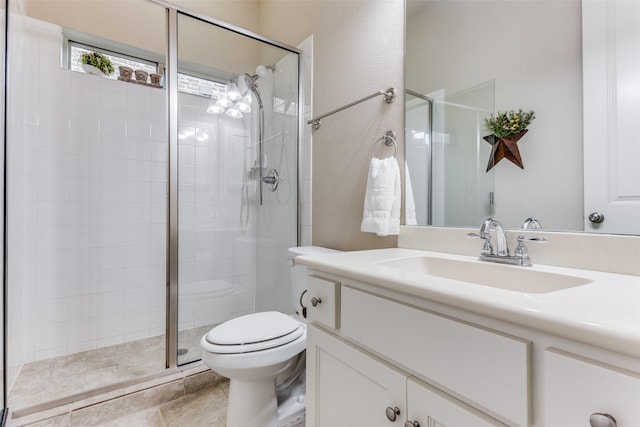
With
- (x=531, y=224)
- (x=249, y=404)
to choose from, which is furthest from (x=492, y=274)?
(x=249, y=404)

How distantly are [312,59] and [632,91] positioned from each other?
155 centimetres

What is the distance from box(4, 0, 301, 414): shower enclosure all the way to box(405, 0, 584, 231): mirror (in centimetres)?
102

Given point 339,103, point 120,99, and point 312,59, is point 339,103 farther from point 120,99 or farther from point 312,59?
point 120,99

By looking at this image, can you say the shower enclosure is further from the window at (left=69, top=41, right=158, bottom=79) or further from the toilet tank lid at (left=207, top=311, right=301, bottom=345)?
the toilet tank lid at (left=207, top=311, right=301, bottom=345)

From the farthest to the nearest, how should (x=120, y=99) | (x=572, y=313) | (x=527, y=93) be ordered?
(x=120, y=99) < (x=527, y=93) < (x=572, y=313)

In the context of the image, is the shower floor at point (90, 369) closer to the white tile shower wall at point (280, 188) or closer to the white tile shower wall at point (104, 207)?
the white tile shower wall at point (104, 207)

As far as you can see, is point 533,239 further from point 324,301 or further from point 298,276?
point 298,276

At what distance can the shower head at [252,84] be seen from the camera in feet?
6.93

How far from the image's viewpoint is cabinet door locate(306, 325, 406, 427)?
2.29ft

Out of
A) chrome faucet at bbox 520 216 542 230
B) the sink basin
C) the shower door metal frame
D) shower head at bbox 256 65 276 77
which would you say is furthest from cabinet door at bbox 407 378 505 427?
shower head at bbox 256 65 276 77

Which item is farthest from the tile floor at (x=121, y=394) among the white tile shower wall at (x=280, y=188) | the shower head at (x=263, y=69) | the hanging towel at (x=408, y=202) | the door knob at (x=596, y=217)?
the shower head at (x=263, y=69)

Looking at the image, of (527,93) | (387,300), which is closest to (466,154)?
(527,93)

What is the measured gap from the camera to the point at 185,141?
1920 mm

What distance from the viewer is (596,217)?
82 centimetres
